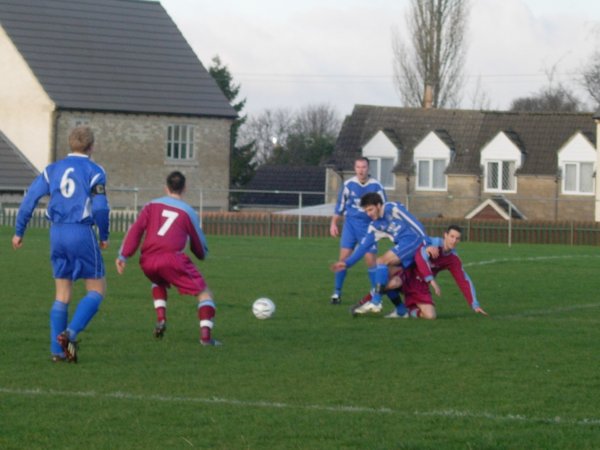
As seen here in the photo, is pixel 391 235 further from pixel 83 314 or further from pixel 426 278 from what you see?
pixel 83 314

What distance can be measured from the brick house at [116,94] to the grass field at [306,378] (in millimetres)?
36707

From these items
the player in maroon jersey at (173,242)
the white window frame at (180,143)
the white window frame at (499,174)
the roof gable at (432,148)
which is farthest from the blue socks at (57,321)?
the roof gable at (432,148)

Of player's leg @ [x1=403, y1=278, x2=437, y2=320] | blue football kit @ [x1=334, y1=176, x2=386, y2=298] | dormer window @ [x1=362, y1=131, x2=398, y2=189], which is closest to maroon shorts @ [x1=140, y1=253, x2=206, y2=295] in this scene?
player's leg @ [x1=403, y1=278, x2=437, y2=320]

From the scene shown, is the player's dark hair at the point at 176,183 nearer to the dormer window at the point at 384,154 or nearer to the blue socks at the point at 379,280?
the blue socks at the point at 379,280

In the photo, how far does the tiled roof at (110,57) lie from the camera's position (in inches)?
2189

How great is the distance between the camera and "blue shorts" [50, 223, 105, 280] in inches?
435

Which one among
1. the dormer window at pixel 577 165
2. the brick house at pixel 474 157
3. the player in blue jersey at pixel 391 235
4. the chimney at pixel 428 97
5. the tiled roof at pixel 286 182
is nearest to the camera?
the player in blue jersey at pixel 391 235

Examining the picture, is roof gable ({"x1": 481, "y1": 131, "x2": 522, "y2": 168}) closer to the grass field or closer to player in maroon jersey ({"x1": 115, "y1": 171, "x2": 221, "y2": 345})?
the grass field

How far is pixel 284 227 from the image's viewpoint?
4453cm

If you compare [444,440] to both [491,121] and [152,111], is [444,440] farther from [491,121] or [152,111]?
[491,121]

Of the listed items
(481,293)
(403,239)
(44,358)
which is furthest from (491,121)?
(44,358)

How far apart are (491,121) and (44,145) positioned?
76.8 ft

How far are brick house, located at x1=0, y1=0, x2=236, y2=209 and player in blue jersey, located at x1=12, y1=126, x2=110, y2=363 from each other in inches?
1680

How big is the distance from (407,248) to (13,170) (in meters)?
39.8
